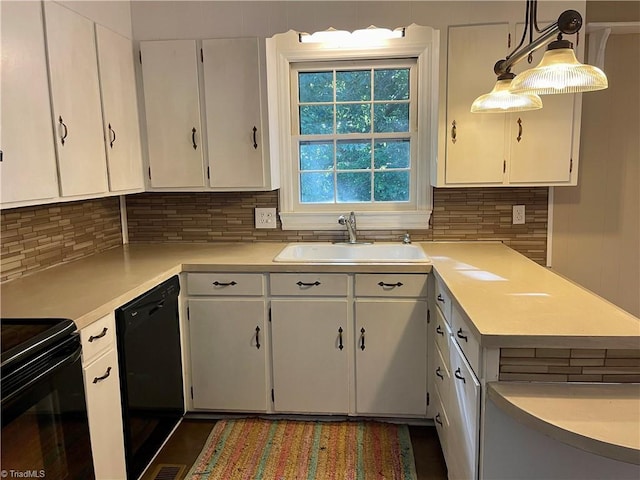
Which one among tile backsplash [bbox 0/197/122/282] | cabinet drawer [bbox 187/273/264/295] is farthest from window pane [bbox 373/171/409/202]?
tile backsplash [bbox 0/197/122/282]

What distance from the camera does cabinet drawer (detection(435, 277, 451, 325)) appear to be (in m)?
1.97

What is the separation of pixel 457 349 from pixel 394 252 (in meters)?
1.09

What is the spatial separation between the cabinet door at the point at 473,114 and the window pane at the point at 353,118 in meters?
0.55

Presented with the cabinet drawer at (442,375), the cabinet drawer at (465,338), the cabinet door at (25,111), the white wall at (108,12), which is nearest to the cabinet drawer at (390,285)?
the cabinet drawer at (442,375)

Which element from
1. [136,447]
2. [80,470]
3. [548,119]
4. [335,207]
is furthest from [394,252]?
[80,470]

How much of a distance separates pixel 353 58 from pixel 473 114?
771mm

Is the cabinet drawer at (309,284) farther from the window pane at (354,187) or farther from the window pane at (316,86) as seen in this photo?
the window pane at (316,86)

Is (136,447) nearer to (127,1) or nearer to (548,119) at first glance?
(127,1)

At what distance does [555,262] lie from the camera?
284cm

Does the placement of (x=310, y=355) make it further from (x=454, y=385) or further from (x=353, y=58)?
(x=353, y=58)

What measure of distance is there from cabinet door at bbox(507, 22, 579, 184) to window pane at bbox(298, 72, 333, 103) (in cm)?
104

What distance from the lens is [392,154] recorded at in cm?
294

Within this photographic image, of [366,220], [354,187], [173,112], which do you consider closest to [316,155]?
[354,187]

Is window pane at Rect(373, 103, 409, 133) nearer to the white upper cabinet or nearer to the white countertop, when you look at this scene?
Answer: the white upper cabinet
